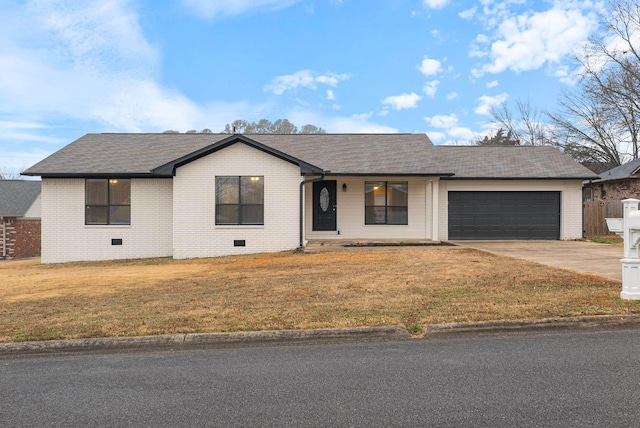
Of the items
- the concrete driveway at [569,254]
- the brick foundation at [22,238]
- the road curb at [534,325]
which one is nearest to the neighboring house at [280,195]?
the concrete driveway at [569,254]

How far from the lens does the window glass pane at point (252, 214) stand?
15188 mm

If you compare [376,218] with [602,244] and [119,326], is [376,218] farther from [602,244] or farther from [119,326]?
[119,326]

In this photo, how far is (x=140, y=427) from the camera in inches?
123

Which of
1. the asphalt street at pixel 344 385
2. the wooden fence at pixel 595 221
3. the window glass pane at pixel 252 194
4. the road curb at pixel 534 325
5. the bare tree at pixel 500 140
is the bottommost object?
the asphalt street at pixel 344 385

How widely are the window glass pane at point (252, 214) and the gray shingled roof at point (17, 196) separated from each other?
71.1ft

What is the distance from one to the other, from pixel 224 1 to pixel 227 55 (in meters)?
7.44

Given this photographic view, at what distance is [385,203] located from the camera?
57.9 feet

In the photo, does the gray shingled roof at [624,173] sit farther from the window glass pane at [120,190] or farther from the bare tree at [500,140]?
the window glass pane at [120,190]

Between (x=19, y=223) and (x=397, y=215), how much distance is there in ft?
85.5

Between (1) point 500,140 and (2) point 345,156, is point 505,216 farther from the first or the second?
(1) point 500,140

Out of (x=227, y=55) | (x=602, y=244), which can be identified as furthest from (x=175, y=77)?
(x=602, y=244)

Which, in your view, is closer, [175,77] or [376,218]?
[376,218]

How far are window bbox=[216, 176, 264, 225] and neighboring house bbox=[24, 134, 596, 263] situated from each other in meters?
0.04

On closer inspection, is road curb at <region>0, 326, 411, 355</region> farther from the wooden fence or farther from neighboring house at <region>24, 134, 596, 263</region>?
the wooden fence
